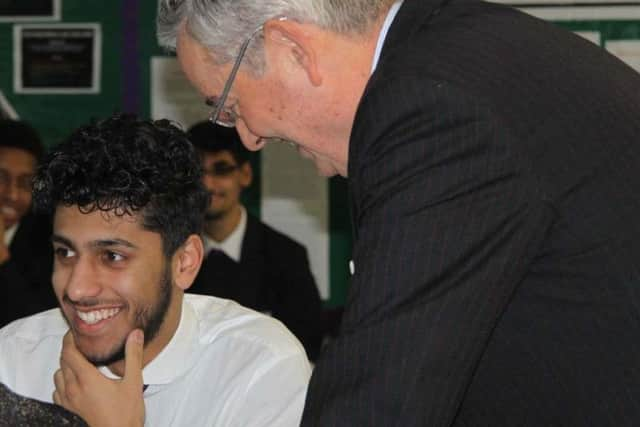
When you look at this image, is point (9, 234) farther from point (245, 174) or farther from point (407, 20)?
point (407, 20)

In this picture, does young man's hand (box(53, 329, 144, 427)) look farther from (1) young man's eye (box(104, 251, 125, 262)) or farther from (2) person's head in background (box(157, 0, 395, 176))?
(2) person's head in background (box(157, 0, 395, 176))

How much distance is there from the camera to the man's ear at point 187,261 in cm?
228

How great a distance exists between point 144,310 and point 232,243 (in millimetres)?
1877

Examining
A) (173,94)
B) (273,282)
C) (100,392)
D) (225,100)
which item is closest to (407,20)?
(225,100)

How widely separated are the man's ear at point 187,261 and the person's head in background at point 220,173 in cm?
176

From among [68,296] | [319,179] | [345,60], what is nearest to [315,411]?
[345,60]

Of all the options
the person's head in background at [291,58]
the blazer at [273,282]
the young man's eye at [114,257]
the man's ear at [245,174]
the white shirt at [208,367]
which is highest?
the person's head in background at [291,58]

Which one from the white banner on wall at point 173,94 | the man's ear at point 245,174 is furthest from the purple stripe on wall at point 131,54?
the man's ear at point 245,174

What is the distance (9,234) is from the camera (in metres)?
4.04

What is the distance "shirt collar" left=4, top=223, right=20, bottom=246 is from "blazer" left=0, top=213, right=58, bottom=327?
25 mm

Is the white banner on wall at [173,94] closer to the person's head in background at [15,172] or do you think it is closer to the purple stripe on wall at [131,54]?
the purple stripe on wall at [131,54]

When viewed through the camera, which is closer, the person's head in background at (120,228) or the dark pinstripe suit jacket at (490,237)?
the dark pinstripe suit jacket at (490,237)

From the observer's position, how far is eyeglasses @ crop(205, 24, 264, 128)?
139 cm

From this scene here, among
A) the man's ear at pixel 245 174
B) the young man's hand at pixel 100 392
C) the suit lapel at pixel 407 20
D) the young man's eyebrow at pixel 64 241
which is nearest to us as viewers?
the suit lapel at pixel 407 20
